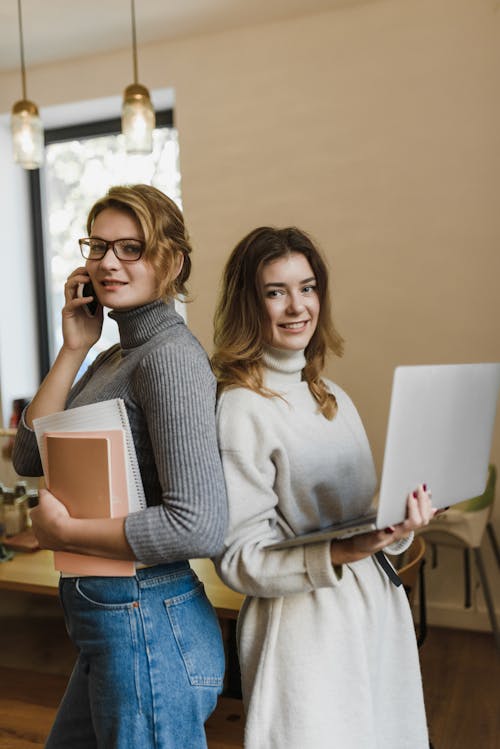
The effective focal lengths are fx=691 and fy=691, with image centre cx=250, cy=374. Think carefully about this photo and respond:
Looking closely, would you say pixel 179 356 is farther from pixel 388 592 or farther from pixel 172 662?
pixel 388 592

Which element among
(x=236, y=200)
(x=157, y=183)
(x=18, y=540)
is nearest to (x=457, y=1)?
(x=236, y=200)

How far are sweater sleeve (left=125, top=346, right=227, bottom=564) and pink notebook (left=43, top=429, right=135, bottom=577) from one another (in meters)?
0.05

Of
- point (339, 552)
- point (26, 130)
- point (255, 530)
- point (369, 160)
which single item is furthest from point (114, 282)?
point (369, 160)

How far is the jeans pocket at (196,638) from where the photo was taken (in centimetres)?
107

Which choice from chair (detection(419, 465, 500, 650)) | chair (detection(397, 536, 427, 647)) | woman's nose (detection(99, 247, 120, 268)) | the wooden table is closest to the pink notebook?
woman's nose (detection(99, 247, 120, 268))

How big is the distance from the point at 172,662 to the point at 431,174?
7.60 ft

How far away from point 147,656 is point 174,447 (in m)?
0.33

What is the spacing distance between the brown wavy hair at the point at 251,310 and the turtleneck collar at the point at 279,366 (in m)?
0.01

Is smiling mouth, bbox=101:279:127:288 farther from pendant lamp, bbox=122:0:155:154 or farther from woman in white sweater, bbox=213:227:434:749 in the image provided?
pendant lamp, bbox=122:0:155:154

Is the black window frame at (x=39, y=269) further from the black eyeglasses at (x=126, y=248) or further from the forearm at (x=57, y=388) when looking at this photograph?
the black eyeglasses at (x=126, y=248)

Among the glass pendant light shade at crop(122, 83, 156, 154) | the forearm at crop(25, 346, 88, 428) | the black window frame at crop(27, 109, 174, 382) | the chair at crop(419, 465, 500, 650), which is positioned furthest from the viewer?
the black window frame at crop(27, 109, 174, 382)

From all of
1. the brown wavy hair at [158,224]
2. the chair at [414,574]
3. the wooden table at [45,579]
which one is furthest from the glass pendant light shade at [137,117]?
the chair at [414,574]

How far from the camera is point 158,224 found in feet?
3.78

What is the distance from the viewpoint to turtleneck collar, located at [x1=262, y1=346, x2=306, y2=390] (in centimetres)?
123
